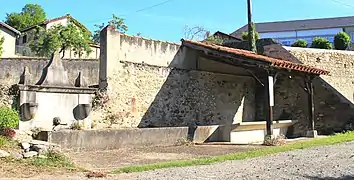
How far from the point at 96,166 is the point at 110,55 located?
564cm

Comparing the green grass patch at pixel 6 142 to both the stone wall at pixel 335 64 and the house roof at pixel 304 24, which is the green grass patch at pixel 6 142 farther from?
the house roof at pixel 304 24

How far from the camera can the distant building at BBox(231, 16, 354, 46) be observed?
59.2m

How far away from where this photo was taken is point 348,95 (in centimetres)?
2052

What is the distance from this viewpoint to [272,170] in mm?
7758

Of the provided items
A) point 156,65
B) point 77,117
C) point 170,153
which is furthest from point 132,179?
point 156,65

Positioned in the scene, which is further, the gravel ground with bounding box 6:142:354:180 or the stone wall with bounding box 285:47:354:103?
the stone wall with bounding box 285:47:354:103

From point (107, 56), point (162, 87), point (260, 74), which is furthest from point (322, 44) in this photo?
point (107, 56)

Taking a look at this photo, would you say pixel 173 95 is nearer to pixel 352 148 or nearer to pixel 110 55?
pixel 110 55

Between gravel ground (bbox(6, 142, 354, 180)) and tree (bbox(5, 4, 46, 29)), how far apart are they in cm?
5190

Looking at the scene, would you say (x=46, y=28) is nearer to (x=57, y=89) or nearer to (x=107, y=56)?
(x=107, y=56)

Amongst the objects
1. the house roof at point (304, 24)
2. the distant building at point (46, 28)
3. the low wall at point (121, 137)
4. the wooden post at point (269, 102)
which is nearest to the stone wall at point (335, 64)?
the wooden post at point (269, 102)

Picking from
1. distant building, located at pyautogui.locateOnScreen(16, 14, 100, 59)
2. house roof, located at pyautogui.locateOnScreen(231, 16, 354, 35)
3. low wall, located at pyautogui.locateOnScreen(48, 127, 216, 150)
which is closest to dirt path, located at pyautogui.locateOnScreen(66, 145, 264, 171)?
low wall, located at pyautogui.locateOnScreen(48, 127, 216, 150)

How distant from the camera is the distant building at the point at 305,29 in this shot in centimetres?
5925

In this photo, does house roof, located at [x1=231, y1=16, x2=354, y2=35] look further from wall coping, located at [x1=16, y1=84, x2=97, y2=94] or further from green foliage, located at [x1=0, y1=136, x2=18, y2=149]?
green foliage, located at [x1=0, y1=136, x2=18, y2=149]
